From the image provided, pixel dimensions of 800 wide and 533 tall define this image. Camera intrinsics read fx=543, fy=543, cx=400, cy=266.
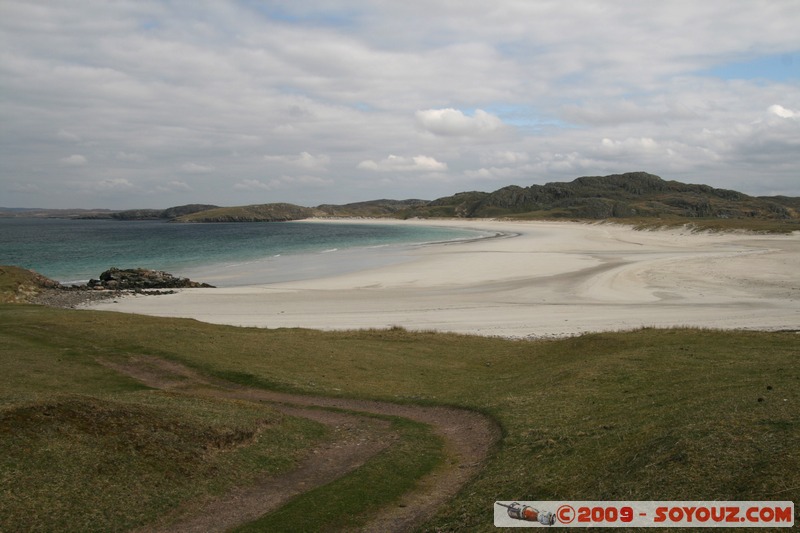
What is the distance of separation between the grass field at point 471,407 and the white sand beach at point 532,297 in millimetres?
11292

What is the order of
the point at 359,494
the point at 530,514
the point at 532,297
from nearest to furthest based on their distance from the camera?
the point at 530,514
the point at 359,494
the point at 532,297

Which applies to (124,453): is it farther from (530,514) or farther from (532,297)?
(532,297)

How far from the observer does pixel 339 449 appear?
1541 centimetres

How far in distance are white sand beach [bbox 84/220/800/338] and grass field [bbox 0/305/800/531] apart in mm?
11292

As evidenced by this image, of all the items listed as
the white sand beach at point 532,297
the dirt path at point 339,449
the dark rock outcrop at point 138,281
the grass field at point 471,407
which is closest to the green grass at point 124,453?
the grass field at point 471,407

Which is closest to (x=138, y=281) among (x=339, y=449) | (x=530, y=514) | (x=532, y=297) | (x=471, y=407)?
(x=532, y=297)

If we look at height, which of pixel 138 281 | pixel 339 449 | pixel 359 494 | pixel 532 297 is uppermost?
pixel 532 297

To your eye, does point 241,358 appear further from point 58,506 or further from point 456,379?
point 58,506

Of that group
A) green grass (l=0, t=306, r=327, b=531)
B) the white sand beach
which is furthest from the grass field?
the white sand beach

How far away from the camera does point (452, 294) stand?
180 feet

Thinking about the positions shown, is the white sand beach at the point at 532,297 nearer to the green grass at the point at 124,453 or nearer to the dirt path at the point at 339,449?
the dirt path at the point at 339,449

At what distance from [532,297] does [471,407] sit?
111 ft

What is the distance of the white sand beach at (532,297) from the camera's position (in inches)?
1561

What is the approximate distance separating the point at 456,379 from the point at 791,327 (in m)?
23.2
